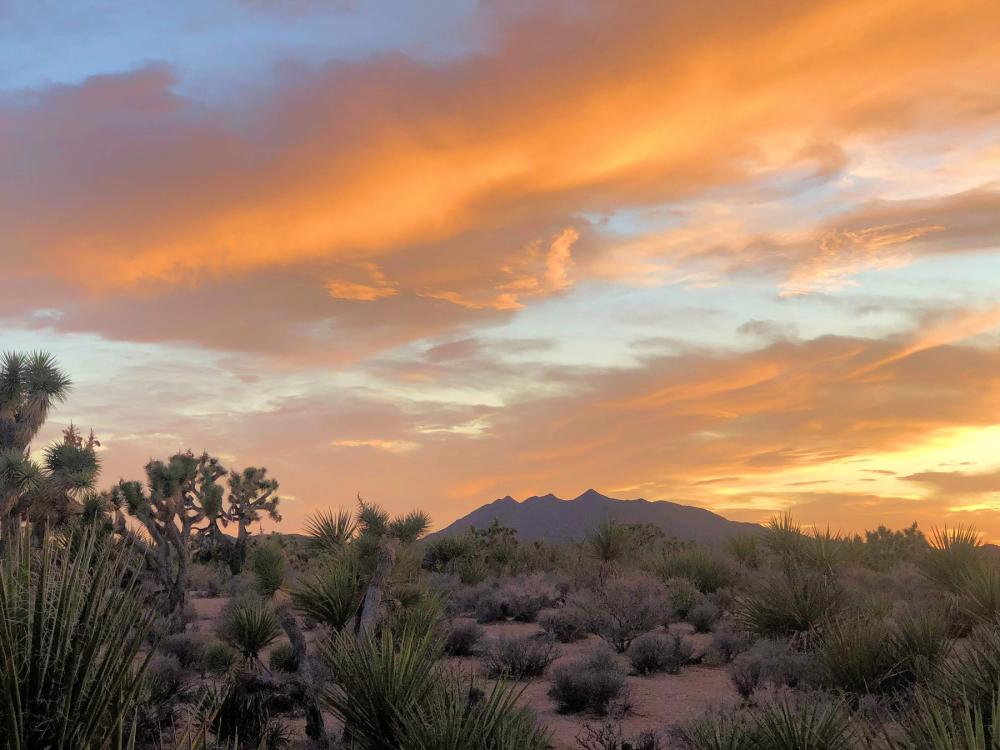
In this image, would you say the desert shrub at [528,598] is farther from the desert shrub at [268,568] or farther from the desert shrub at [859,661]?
the desert shrub at [859,661]

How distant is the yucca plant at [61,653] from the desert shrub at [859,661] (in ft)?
31.5

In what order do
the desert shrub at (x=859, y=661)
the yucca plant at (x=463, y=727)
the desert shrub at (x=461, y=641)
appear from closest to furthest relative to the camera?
the yucca plant at (x=463, y=727) → the desert shrub at (x=859, y=661) → the desert shrub at (x=461, y=641)

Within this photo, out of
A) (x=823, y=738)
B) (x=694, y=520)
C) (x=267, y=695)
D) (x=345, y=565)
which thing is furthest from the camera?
(x=694, y=520)

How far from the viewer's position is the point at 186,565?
21547 mm

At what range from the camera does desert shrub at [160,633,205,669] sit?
1662cm

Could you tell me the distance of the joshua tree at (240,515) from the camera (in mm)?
42000

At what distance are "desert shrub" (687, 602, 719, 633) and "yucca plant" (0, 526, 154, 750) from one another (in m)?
15.6

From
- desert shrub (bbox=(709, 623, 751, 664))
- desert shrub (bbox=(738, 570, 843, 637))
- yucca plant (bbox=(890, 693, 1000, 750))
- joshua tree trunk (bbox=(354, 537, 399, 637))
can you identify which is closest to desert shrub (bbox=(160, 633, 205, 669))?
joshua tree trunk (bbox=(354, 537, 399, 637))

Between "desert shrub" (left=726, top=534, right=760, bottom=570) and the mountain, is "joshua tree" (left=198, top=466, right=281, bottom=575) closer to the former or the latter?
"desert shrub" (left=726, top=534, right=760, bottom=570)

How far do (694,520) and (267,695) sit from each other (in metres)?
108

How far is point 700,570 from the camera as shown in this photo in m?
22.1

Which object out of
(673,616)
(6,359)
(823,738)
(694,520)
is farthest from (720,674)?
(694,520)

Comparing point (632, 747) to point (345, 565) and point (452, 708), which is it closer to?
point (452, 708)

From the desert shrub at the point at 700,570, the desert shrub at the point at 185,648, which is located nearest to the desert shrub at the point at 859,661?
the desert shrub at the point at 700,570
